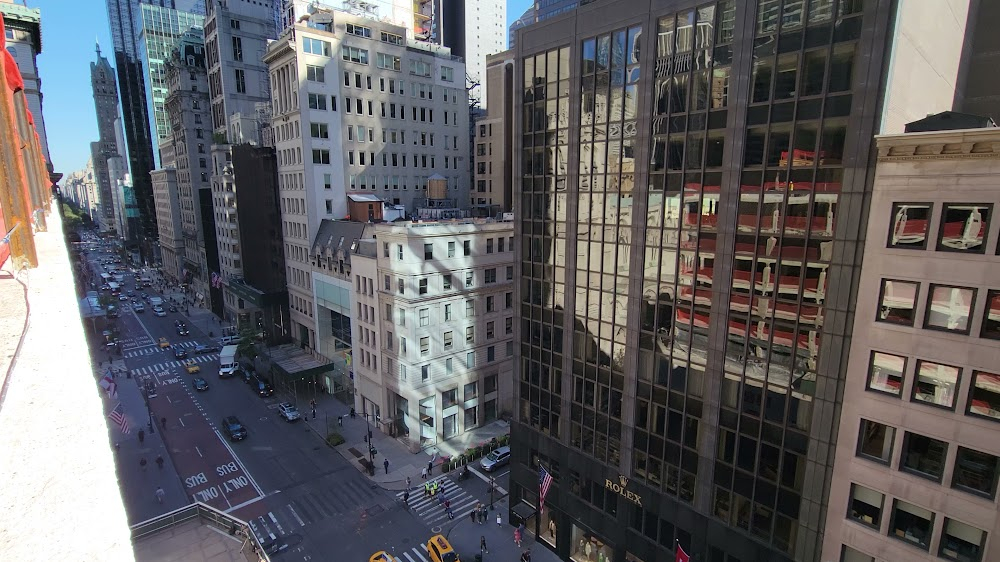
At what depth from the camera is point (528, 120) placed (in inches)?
1384

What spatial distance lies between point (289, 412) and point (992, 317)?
60081mm

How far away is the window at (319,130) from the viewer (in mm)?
64625

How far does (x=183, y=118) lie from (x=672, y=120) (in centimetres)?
11594

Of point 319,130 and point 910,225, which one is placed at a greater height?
point 319,130

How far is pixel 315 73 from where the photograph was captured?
2498 inches

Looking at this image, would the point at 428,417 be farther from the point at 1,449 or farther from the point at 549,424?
the point at 1,449

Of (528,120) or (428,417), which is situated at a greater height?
(528,120)

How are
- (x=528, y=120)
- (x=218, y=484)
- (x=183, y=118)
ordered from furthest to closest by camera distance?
(x=183, y=118)
(x=218, y=484)
(x=528, y=120)

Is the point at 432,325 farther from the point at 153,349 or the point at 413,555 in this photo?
the point at 153,349

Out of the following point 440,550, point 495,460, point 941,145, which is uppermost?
point 941,145

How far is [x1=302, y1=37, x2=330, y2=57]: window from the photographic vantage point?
62031 mm

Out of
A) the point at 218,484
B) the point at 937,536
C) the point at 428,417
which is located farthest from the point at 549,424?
the point at 218,484

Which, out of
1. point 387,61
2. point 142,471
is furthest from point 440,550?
point 387,61

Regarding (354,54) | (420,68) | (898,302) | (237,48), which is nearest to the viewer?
(898,302)
